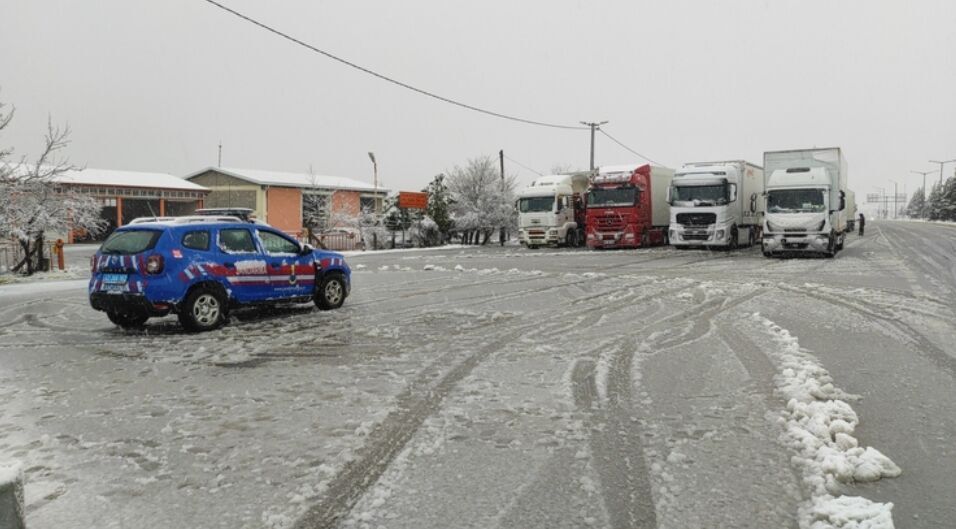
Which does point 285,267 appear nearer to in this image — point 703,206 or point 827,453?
point 827,453

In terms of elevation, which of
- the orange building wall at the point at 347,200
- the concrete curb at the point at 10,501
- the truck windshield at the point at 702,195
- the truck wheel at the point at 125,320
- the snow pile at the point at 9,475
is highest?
the orange building wall at the point at 347,200

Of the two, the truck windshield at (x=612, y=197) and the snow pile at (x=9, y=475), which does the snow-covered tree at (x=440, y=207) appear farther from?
the snow pile at (x=9, y=475)

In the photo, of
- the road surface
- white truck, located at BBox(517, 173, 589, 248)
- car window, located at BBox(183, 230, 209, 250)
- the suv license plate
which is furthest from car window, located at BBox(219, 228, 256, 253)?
white truck, located at BBox(517, 173, 589, 248)

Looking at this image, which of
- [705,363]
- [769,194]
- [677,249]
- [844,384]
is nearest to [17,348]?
[705,363]

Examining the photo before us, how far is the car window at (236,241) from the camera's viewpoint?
10.3 metres

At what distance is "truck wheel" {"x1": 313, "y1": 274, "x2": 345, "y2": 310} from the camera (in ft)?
39.1

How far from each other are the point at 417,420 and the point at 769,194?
21.4m

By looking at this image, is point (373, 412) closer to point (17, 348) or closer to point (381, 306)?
point (17, 348)

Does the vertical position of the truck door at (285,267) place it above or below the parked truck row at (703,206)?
below

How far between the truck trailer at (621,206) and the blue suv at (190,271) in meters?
22.1

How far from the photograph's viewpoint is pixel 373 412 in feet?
18.4

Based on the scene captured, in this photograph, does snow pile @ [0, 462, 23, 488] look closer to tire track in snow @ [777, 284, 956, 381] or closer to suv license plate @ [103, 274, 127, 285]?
suv license plate @ [103, 274, 127, 285]

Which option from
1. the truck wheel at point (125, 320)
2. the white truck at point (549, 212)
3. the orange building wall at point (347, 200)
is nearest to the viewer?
the truck wheel at point (125, 320)

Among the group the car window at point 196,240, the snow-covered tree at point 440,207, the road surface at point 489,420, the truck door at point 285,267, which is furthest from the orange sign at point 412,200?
the car window at point 196,240
